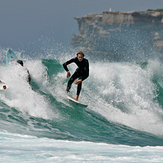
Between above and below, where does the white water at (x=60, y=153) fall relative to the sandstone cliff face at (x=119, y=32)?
below

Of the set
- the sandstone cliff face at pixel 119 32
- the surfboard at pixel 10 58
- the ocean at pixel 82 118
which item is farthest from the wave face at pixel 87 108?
the sandstone cliff face at pixel 119 32

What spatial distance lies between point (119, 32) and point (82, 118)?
109 meters

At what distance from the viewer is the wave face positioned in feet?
18.1

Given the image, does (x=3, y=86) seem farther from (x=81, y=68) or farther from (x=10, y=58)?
(x=10, y=58)

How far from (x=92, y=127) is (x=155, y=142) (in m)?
1.53

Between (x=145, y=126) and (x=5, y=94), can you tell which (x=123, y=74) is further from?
(x=5, y=94)

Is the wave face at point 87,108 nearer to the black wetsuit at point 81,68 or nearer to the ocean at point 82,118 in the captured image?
the ocean at point 82,118

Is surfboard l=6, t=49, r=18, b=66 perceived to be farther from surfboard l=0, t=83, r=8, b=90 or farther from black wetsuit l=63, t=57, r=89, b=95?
black wetsuit l=63, t=57, r=89, b=95

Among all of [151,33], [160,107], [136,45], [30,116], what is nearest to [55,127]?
[30,116]

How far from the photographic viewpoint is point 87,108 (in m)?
7.73

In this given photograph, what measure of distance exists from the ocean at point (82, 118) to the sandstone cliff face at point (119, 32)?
76131 mm

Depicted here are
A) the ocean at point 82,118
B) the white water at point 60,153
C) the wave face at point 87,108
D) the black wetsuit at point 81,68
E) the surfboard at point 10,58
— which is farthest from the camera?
the surfboard at point 10,58

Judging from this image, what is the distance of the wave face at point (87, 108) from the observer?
551cm

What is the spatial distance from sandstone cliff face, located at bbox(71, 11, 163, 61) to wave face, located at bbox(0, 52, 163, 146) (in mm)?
76293
